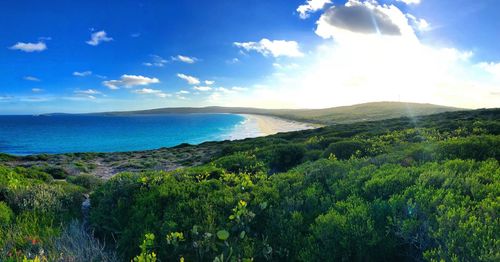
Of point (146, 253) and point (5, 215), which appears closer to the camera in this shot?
point (146, 253)

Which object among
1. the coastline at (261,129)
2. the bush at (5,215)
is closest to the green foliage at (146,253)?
the bush at (5,215)

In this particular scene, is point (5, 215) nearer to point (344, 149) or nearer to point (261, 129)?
point (344, 149)

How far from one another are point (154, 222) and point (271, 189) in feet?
8.92

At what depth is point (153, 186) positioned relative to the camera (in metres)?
7.96

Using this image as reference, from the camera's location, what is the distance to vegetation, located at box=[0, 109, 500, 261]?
14.8 feet

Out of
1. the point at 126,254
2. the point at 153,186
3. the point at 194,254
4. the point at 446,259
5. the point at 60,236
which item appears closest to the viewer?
the point at 446,259

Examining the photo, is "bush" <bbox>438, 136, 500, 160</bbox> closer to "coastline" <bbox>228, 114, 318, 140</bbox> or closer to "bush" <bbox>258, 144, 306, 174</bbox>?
"bush" <bbox>258, 144, 306, 174</bbox>

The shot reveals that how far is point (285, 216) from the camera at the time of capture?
5.91 m

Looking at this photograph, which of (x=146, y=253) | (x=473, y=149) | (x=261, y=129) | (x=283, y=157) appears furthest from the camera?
(x=261, y=129)

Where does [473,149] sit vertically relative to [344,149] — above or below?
above

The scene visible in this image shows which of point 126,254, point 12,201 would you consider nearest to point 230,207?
point 126,254

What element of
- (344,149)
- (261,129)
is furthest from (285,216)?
(261,129)

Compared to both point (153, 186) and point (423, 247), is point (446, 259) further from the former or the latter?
point (153, 186)

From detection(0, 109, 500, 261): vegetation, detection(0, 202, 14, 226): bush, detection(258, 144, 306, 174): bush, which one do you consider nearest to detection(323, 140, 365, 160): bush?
detection(258, 144, 306, 174): bush
